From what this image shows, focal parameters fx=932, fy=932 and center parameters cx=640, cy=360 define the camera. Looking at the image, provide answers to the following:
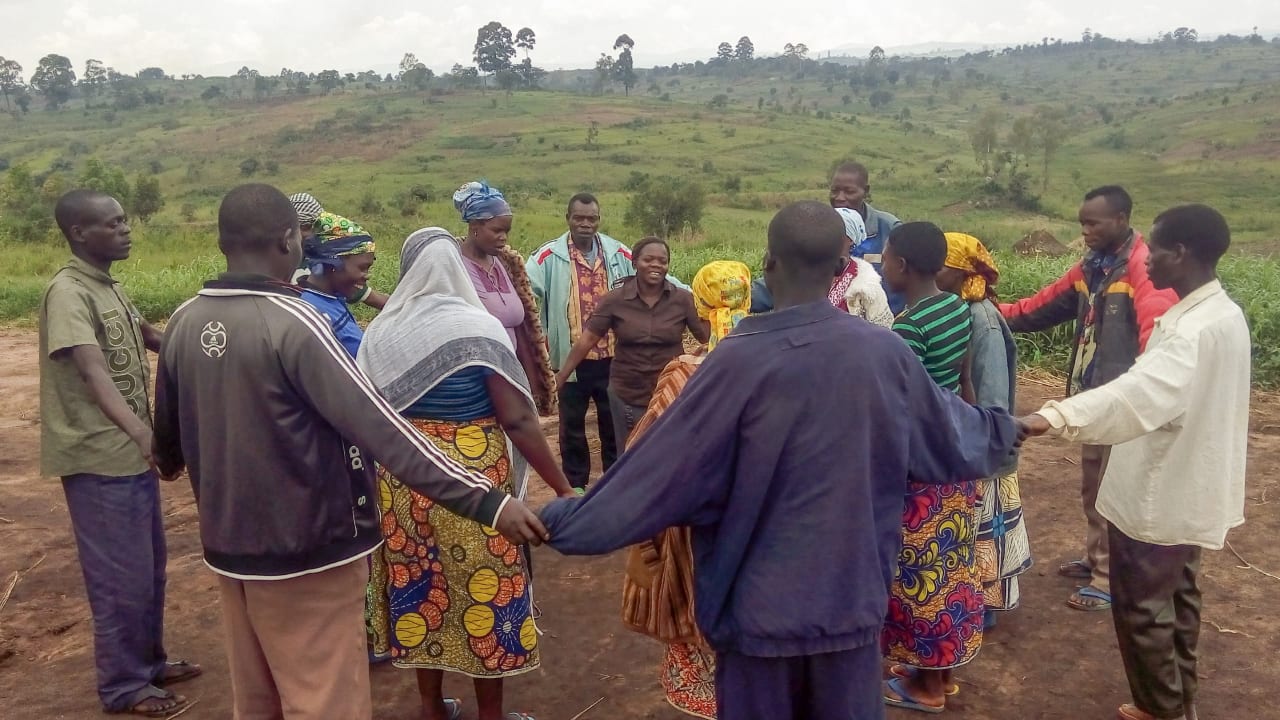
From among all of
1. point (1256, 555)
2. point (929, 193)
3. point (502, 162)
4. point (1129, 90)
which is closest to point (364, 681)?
point (1256, 555)

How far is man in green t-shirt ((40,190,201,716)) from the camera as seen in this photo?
126 inches

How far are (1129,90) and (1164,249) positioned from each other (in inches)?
3358

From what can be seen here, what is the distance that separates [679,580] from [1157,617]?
65.3 inches

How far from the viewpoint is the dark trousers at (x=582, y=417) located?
5.34m

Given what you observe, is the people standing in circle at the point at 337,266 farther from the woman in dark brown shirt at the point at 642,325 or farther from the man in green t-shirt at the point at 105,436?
the woman in dark brown shirt at the point at 642,325

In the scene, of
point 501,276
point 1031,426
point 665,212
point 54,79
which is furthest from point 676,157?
point 54,79

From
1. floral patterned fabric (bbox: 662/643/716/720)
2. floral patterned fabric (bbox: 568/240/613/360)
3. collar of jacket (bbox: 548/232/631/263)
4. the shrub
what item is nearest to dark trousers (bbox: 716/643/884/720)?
floral patterned fabric (bbox: 662/643/716/720)

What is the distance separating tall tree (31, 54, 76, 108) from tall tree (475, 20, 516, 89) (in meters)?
36.1

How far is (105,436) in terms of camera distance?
3.30m

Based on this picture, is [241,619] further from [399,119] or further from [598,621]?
[399,119]

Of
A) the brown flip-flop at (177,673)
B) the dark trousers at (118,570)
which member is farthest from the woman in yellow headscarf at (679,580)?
the brown flip-flop at (177,673)

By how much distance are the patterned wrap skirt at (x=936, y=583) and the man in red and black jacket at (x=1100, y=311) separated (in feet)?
3.91

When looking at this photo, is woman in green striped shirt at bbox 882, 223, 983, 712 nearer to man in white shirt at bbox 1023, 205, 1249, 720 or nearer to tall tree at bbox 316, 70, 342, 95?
man in white shirt at bbox 1023, 205, 1249, 720

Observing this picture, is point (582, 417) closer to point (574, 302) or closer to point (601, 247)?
point (574, 302)
